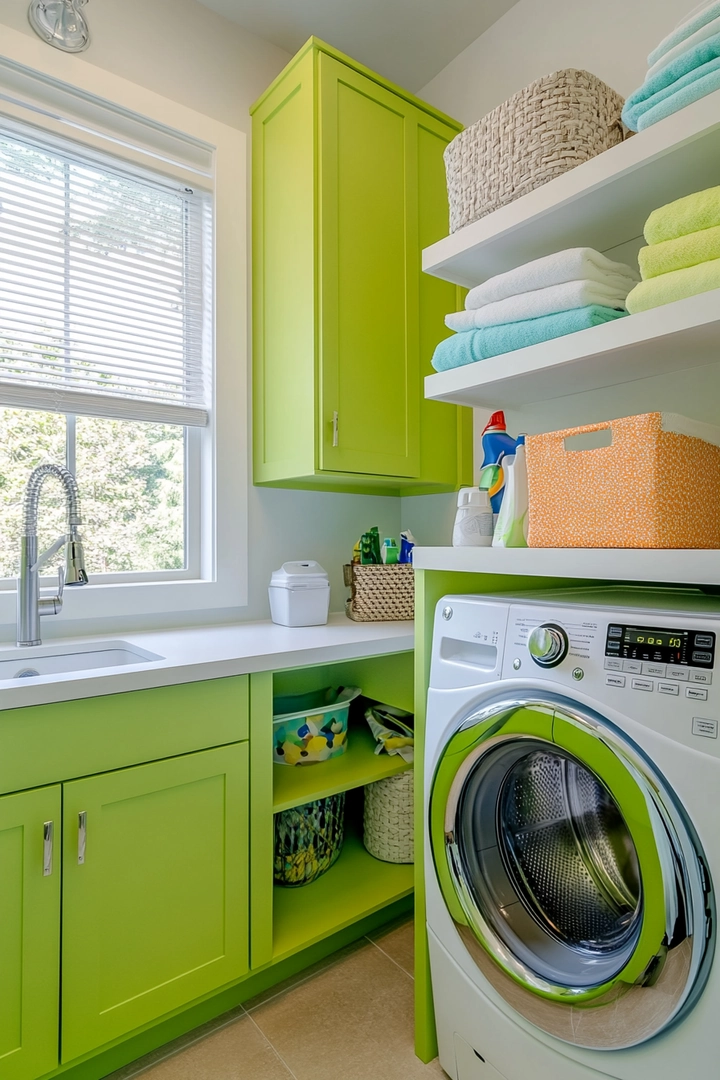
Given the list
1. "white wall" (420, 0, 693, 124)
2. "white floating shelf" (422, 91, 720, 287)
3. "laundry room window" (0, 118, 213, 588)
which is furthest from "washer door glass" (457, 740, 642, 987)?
"white wall" (420, 0, 693, 124)

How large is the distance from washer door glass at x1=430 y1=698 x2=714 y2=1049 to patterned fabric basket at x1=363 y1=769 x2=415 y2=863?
27.9 inches

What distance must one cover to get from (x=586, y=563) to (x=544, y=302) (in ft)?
1.73

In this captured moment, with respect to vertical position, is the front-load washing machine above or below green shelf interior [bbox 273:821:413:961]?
above

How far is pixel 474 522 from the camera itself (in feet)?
4.48

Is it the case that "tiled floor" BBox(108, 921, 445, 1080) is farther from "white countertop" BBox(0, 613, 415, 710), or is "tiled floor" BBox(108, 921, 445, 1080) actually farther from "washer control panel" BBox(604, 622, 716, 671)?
"washer control panel" BBox(604, 622, 716, 671)

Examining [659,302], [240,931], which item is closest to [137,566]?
[240,931]

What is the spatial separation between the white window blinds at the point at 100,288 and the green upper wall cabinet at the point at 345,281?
23cm

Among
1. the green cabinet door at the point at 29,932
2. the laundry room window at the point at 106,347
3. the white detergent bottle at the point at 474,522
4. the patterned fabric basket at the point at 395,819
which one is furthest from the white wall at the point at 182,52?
the patterned fabric basket at the point at 395,819

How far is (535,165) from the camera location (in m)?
1.26

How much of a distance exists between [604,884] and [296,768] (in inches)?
36.7

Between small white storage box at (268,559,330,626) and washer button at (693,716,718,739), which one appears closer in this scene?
washer button at (693,716,718,739)

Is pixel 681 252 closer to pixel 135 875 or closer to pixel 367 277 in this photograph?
pixel 367 277

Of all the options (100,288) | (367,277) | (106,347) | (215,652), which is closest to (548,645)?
(215,652)

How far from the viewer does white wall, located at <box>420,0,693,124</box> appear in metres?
1.70
